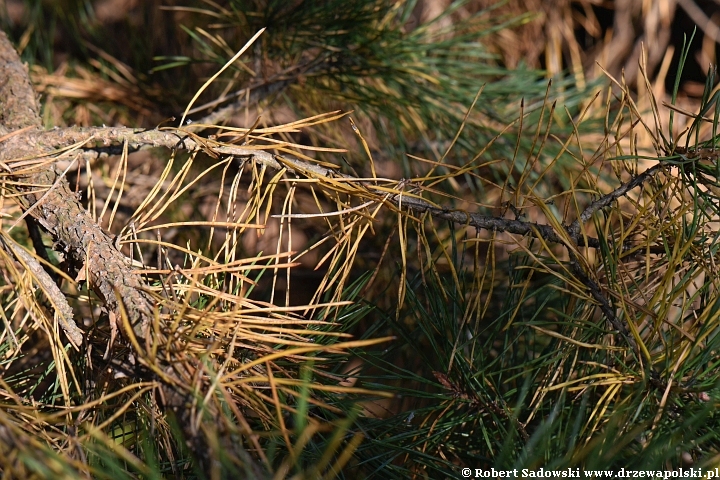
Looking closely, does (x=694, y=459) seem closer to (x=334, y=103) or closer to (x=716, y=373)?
(x=716, y=373)

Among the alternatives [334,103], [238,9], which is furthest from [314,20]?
[334,103]

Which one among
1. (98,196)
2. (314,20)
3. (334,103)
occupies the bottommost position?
(98,196)

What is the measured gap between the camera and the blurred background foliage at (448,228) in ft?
1.34

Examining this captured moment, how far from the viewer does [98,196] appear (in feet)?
2.95

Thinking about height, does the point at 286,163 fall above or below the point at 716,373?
above

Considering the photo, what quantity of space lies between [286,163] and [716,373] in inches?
12.5

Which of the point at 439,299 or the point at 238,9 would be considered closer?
the point at 439,299

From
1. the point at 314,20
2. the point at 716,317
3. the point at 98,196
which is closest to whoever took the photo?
the point at 716,317

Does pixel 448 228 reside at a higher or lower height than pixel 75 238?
lower

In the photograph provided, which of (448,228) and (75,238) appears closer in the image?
(75,238)

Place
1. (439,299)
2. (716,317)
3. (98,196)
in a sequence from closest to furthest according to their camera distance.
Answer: (716,317)
(439,299)
(98,196)

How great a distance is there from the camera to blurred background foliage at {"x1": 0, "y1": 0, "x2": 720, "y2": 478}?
0.41m

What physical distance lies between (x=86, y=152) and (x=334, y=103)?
0.48 metres

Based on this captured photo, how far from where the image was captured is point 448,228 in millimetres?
951
